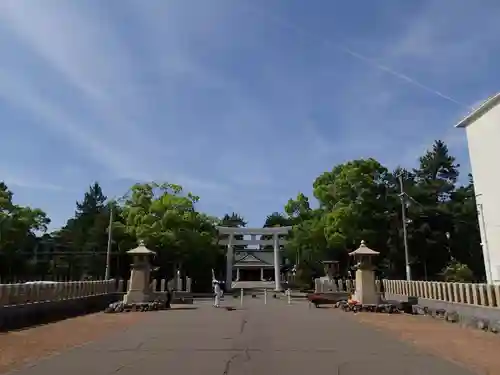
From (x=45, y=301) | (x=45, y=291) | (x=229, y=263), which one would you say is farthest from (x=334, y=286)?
(x=229, y=263)

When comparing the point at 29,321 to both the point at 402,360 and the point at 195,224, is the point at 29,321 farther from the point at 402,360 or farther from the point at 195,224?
the point at 195,224

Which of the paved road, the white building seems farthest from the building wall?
the paved road

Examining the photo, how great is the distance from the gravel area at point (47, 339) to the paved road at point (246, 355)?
58 cm

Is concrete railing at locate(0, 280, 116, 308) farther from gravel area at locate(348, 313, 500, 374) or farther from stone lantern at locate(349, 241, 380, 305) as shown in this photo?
stone lantern at locate(349, 241, 380, 305)

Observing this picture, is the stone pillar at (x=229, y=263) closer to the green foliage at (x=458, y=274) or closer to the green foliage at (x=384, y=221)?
the green foliage at (x=384, y=221)

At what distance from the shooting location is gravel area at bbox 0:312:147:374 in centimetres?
963

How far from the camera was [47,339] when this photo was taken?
12789mm

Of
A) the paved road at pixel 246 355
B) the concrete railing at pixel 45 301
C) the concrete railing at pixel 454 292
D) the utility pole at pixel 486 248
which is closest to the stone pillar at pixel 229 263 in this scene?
the concrete railing at pixel 45 301

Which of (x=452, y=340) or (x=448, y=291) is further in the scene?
(x=448, y=291)

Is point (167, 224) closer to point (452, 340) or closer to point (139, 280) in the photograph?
point (139, 280)

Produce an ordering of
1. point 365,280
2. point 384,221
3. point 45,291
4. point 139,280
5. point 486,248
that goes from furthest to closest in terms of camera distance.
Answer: point 384,221
point 486,248
point 139,280
point 365,280
point 45,291

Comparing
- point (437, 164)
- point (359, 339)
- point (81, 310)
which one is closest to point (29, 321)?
point (81, 310)

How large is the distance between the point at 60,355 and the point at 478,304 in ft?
43.9

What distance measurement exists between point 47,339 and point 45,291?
24.7 feet
